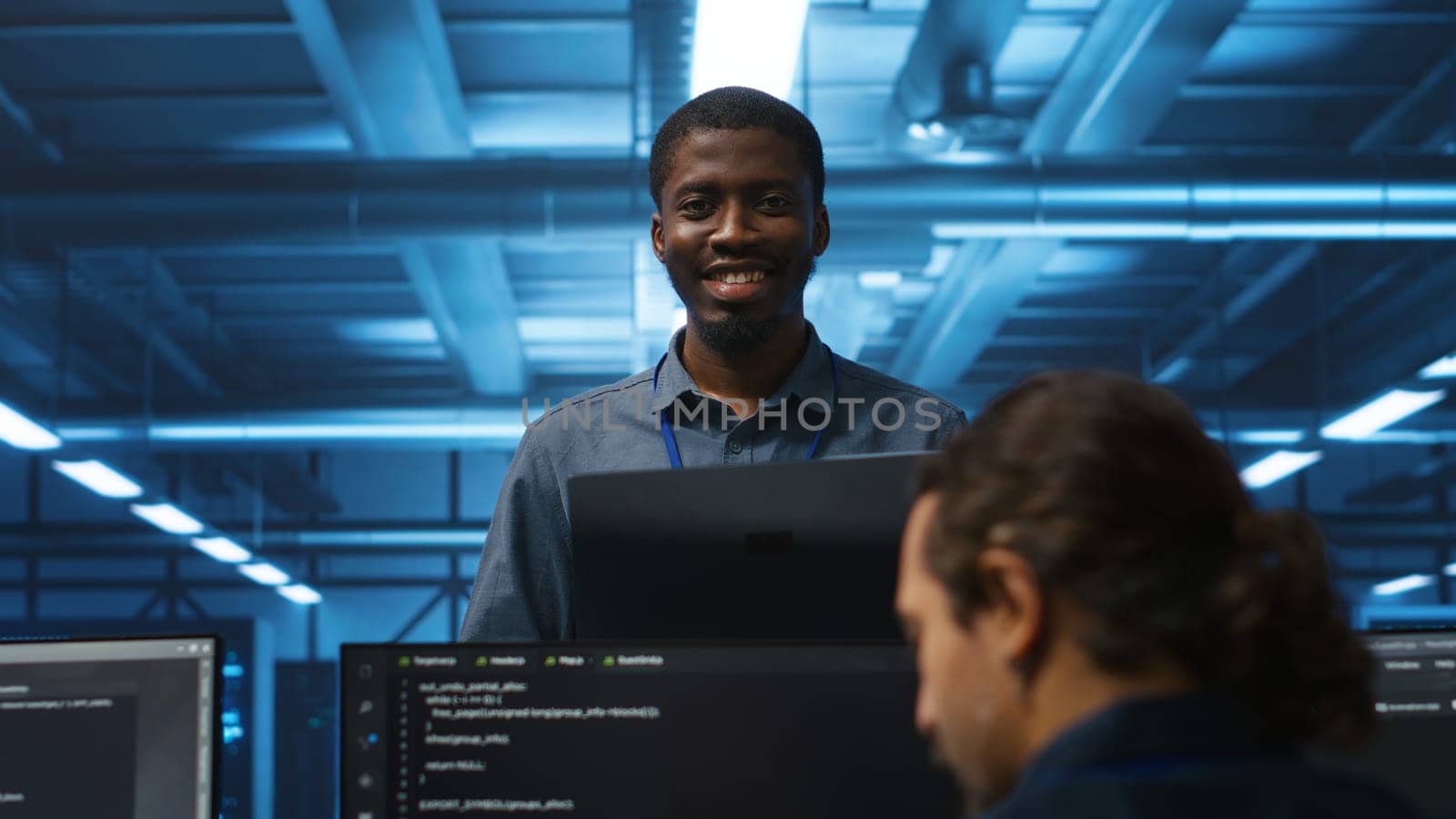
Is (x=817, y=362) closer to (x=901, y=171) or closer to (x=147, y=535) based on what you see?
(x=901, y=171)

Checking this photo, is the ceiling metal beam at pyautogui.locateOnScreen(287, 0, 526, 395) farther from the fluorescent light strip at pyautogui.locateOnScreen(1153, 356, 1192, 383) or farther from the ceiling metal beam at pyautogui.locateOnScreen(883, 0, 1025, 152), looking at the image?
the fluorescent light strip at pyautogui.locateOnScreen(1153, 356, 1192, 383)

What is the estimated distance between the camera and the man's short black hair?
5.82 ft

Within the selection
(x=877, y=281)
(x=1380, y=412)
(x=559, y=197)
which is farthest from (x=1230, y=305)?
(x=559, y=197)

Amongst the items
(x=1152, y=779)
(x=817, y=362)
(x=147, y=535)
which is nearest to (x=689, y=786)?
(x=1152, y=779)

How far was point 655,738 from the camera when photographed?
120 cm

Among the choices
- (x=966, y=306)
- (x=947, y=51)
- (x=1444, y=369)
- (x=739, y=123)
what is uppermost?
(x=947, y=51)

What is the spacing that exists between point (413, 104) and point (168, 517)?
506cm

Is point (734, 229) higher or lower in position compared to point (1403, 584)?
lower

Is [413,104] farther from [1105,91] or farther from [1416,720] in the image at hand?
[1416,720]

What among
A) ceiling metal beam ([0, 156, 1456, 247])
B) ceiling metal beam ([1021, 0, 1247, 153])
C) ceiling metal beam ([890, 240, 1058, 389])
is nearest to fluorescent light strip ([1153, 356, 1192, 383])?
ceiling metal beam ([890, 240, 1058, 389])

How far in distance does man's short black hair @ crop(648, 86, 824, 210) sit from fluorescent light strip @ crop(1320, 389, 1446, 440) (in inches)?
229

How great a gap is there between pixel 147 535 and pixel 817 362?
11.8 meters

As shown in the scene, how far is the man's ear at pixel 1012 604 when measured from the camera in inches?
31.4

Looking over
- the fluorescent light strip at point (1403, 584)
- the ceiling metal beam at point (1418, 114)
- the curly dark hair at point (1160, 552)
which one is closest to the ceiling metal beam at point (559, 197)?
the ceiling metal beam at point (1418, 114)
